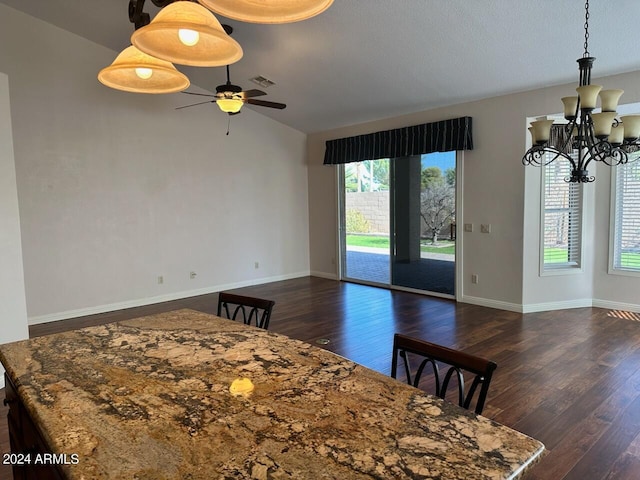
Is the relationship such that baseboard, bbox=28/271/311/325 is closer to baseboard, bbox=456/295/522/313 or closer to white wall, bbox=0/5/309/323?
white wall, bbox=0/5/309/323

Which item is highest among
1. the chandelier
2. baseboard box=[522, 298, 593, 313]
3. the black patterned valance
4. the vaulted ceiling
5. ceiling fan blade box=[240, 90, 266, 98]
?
the vaulted ceiling

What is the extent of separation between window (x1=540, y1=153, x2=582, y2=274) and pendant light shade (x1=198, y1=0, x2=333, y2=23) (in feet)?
16.5

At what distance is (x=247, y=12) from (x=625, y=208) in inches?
227

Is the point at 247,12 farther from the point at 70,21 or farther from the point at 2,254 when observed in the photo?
the point at 70,21

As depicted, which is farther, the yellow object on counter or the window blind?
the window blind

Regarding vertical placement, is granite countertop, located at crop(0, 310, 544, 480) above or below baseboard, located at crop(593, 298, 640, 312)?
above

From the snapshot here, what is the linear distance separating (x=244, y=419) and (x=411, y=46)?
445cm

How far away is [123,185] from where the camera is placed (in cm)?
590

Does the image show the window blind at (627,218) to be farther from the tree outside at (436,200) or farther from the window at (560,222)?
the tree outside at (436,200)

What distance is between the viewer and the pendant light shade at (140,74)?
6.13 ft

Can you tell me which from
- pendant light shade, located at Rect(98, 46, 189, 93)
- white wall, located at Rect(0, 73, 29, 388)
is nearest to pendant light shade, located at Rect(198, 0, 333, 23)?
pendant light shade, located at Rect(98, 46, 189, 93)

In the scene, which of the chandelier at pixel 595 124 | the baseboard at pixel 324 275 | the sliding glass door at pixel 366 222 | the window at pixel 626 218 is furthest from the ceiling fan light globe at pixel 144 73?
the baseboard at pixel 324 275

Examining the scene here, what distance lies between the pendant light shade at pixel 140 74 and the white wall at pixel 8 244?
77.3 inches

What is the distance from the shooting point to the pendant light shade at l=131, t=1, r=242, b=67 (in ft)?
4.76
